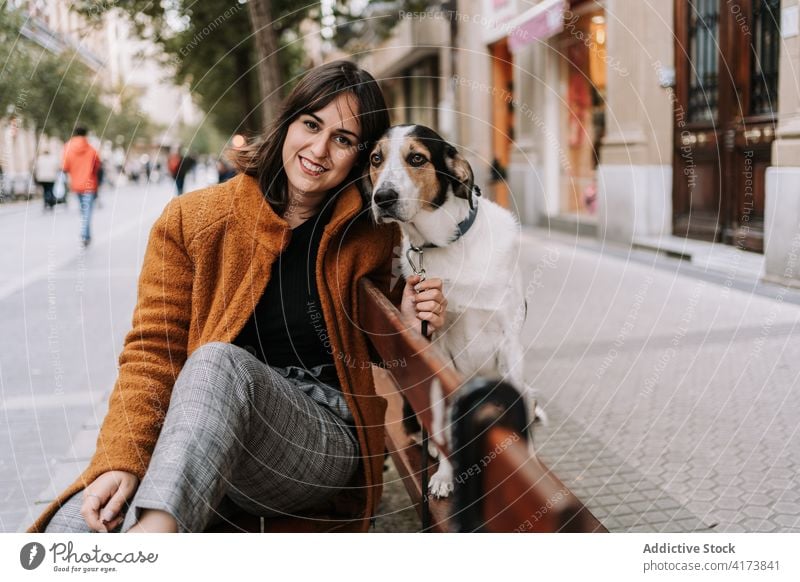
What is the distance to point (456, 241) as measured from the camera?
2.69 m

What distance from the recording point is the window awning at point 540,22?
7746mm

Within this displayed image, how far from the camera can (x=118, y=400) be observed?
2.09 metres

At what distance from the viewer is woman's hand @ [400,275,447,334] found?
231 centimetres

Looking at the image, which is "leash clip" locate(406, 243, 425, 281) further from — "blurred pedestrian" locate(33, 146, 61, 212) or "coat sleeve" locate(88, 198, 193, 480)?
"blurred pedestrian" locate(33, 146, 61, 212)

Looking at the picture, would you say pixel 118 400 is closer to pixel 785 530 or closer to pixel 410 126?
pixel 410 126

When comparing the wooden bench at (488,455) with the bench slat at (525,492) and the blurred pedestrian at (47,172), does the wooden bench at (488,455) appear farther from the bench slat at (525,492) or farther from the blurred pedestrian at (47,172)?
the blurred pedestrian at (47,172)

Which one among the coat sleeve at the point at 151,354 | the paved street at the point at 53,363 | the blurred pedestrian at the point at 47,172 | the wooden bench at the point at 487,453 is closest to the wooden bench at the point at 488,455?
the wooden bench at the point at 487,453

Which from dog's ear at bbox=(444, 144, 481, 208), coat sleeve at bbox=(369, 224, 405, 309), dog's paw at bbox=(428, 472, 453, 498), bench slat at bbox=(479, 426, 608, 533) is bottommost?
dog's paw at bbox=(428, 472, 453, 498)

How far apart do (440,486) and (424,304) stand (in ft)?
1.83

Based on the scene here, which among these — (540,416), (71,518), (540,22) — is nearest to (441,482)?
(71,518)

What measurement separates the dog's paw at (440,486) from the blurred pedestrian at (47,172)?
12.0 meters

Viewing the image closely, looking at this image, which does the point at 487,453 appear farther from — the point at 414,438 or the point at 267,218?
the point at 414,438

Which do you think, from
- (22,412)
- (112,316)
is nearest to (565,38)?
(112,316)

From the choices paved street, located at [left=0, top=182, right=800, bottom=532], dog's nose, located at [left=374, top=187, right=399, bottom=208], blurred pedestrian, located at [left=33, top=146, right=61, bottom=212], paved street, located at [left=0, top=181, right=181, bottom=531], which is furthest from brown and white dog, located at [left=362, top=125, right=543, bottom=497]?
blurred pedestrian, located at [left=33, top=146, right=61, bottom=212]
